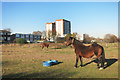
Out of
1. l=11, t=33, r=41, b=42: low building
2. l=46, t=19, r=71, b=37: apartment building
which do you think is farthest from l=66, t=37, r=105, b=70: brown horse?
l=46, t=19, r=71, b=37: apartment building

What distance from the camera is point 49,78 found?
549 centimetres

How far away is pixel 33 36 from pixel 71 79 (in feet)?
257

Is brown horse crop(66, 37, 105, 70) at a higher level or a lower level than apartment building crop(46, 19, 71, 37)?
lower

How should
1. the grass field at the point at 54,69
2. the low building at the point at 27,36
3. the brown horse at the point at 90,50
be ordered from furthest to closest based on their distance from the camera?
the low building at the point at 27,36 < the brown horse at the point at 90,50 < the grass field at the point at 54,69

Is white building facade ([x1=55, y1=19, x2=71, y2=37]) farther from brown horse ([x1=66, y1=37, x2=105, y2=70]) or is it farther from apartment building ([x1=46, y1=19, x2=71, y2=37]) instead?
brown horse ([x1=66, y1=37, x2=105, y2=70])

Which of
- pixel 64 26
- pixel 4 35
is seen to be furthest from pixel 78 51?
pixel 64 26

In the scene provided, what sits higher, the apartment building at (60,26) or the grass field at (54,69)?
the apartment building at (60,26)

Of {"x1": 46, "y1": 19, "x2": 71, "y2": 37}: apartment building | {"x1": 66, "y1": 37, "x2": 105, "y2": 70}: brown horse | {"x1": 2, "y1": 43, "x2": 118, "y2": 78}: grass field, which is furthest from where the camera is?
{"x1": 46, "y1": 19, "x2": 71, "y2": 37}: apartment building

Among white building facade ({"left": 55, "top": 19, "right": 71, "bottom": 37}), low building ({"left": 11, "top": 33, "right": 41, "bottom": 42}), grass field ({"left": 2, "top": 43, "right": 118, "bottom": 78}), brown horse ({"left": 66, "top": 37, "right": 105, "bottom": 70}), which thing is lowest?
grass field ({"left": 2, "top": 43, "right": 118, "bottom": 78})

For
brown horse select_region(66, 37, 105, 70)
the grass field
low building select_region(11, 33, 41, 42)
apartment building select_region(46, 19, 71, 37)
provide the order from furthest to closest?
1. apartment building select_region(46, 19, 71, 37)
2. low building select_region(11, 33, 41, 42)
3. brown horse select_region(66, 37, 105, 70)
4. the grass field

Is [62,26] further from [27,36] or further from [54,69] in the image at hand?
[54,69]

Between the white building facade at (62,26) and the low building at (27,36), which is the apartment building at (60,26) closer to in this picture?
the white building facade at (62,26)

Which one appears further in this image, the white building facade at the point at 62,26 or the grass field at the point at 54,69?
the white building facade at the point at 62,26

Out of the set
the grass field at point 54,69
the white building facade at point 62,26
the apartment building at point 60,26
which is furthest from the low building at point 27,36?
the grass field at point 54,69
